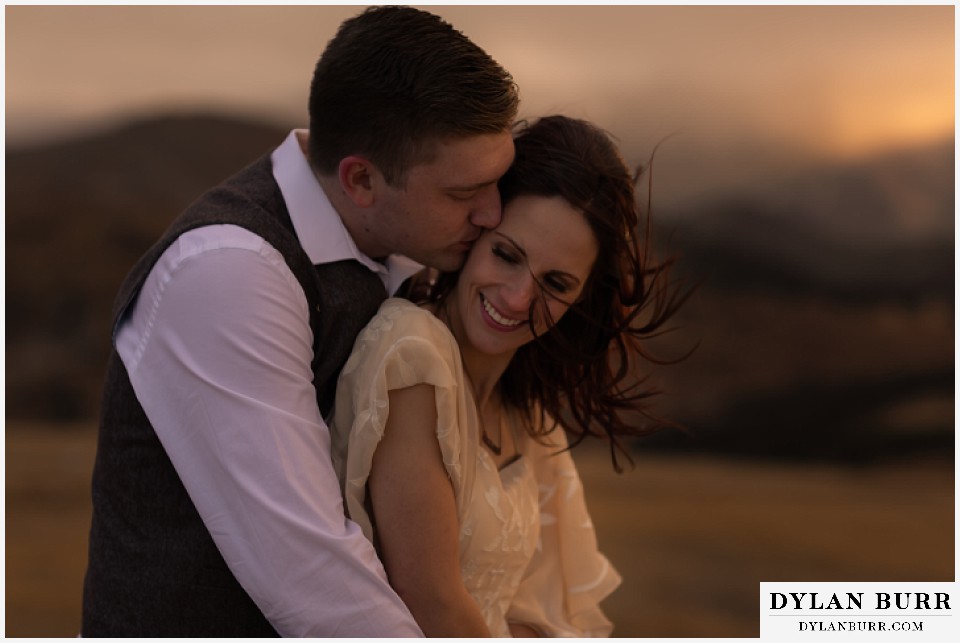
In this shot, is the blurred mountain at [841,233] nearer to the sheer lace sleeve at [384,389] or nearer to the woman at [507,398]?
the woman at [507,398]

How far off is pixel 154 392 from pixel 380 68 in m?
0.63

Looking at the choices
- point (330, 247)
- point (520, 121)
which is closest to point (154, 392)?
point (330, 247)

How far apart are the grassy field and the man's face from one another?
3567mm

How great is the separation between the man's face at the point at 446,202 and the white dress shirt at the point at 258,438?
264 mm

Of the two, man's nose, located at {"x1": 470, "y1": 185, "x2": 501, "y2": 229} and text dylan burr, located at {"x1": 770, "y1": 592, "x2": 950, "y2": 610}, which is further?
text dylan burr, located at {"x1": 770, "y1": 592, "x2": 950, "y2": 610}

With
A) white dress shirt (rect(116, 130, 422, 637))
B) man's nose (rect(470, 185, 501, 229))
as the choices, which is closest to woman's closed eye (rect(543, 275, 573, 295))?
man's nose (rect(470, 185, 501, 229))

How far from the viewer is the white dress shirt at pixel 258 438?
5.29 ft

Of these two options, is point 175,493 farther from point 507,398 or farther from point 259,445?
point 507,398

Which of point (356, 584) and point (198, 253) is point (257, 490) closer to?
point (356, 584)

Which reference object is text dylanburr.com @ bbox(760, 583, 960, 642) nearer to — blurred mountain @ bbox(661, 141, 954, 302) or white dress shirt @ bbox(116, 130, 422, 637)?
white dress shirt @ bbox(116, 130, 422, 637)

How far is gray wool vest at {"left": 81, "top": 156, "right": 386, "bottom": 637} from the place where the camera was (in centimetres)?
175

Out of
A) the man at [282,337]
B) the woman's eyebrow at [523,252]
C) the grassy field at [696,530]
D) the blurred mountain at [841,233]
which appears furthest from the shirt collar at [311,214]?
the blurred mountain at [841,233]

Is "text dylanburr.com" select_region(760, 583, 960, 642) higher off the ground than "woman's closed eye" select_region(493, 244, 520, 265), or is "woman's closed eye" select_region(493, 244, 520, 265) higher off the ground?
"woman's closed eye" select_region(493, 244, 520, 265)

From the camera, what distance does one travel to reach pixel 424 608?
1746mm
